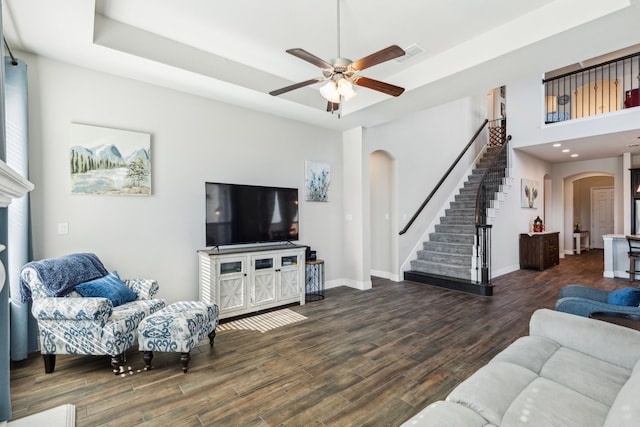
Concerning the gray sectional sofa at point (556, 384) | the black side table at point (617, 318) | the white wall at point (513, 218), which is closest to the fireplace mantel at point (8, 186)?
the gray sectional sofa at point (556, 384)

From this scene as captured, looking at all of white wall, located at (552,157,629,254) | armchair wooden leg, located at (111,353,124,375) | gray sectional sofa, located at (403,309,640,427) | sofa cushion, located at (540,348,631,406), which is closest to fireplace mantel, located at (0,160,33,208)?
armchair wooden leg, located at (111,353,124,375)

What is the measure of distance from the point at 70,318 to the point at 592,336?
3.73m

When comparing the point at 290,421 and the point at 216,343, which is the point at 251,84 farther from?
the point at 290,421

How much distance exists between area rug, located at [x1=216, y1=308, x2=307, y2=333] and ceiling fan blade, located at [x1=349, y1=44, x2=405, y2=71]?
2947 millimetres

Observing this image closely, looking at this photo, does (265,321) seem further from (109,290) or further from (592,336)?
(592,336)

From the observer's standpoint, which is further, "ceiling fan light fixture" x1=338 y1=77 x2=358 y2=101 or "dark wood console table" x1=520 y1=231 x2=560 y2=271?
"dark wood console table" x1=520 y1=231 x2=560 y2=271

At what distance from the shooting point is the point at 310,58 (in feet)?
7.92

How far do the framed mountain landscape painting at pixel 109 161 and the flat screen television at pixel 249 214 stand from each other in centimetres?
78

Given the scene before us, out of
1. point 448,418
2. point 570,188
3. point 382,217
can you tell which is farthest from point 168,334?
point 570,188

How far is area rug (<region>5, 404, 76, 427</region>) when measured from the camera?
6.55 ft

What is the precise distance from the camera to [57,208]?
3174mm

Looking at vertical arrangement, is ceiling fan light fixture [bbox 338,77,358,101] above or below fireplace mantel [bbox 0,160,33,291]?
above

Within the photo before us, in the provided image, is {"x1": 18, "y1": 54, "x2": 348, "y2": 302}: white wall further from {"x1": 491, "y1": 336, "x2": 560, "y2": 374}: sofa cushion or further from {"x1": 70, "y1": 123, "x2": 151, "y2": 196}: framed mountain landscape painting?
{"x1": 491, "y1": 336, "x2": 560, "y2": 374}: sofa cushion

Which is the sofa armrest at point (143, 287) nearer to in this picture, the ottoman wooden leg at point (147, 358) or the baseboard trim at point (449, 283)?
the ottoman wooden leg at point (147, 358)
